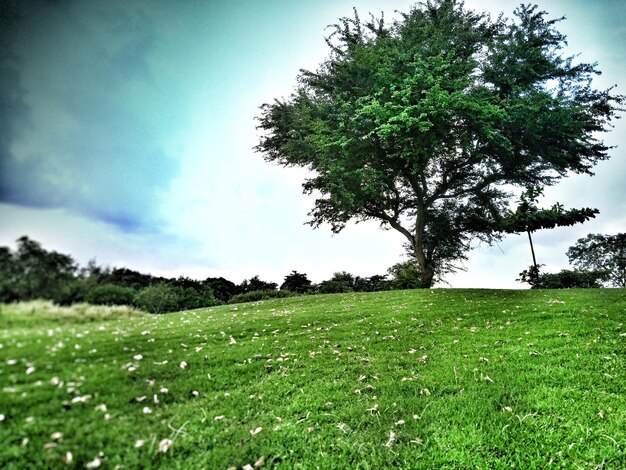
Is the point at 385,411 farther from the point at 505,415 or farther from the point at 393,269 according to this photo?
the point at 393,269

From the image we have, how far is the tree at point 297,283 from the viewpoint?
1749 cm

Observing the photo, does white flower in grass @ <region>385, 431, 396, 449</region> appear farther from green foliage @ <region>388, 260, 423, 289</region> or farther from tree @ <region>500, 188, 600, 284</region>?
tree @ <region>500, 188, 600, 284</region>

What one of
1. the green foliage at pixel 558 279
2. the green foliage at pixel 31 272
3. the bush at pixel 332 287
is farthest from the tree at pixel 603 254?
the green foliage at pixel 31 272

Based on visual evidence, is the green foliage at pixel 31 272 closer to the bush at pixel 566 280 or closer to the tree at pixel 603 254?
the bush at pixel 566 280

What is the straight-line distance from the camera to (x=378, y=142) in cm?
1509

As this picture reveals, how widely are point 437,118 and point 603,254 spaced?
34.5 m

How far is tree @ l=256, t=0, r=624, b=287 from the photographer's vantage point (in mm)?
13719

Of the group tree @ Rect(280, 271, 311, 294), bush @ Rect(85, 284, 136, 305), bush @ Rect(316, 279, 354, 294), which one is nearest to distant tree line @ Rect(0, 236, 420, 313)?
bush @ Rect(85, 284, 136, 305)

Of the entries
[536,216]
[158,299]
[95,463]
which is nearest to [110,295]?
[158,299]

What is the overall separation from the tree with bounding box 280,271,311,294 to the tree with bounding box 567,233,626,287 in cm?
3108

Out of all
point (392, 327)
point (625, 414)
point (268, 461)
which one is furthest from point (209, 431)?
point (392, 327)

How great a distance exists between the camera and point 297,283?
1803cm

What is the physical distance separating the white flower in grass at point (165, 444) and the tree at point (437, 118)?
11450mm

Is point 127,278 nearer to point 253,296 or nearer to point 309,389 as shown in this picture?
point 309,389
